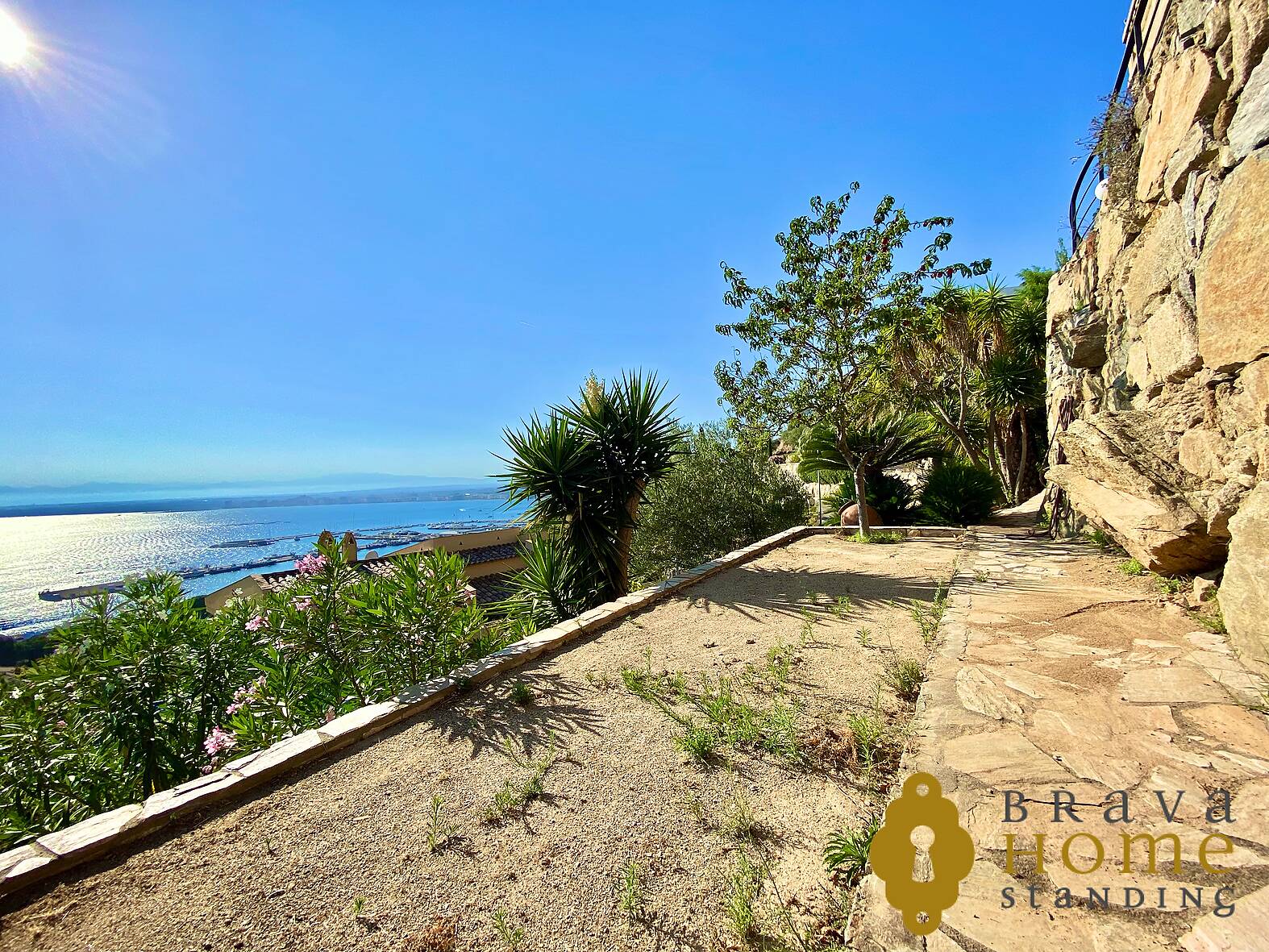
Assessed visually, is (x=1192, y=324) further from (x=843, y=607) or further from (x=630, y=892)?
(x=630, y=892)

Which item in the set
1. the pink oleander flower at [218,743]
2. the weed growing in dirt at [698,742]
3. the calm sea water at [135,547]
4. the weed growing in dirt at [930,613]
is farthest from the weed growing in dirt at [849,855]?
the calm sea water at [135,547]

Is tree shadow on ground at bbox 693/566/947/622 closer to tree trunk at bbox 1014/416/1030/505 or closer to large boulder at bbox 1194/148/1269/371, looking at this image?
large boulder at bbox 1194/148/1269/371

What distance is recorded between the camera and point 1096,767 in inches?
65.9

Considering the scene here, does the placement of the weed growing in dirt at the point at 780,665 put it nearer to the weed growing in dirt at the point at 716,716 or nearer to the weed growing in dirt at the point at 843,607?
the weed growing in dirt at the point at 716,716

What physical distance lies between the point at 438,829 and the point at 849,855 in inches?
59.0

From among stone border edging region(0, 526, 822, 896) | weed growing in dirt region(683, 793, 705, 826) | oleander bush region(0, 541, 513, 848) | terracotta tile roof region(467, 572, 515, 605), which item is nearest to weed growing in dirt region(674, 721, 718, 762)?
weed growing in dirt region(683, 793, 705, 826)

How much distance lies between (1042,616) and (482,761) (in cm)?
341

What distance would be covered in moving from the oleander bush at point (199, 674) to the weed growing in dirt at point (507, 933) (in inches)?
85.3

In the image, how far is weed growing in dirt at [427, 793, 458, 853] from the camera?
1.90 m

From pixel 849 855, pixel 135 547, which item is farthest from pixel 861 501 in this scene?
pixel 135 547

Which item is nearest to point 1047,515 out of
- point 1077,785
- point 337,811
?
point 1077,785

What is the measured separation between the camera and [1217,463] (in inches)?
109

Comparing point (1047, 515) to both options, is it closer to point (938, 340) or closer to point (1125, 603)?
point (1125, 603)

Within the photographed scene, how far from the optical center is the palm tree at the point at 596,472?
6.32 meters
